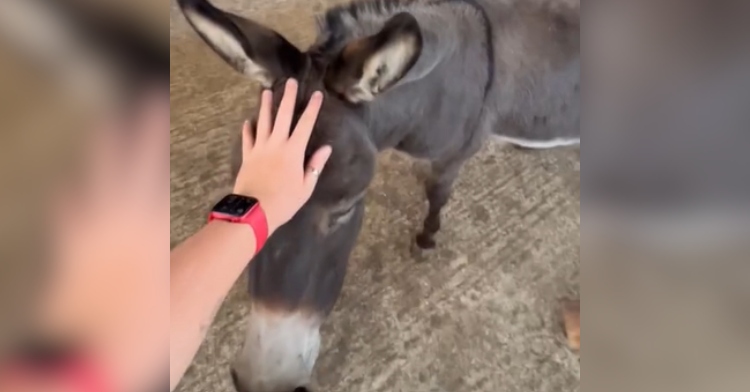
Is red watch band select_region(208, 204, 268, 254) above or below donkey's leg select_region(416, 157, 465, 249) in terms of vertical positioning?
above

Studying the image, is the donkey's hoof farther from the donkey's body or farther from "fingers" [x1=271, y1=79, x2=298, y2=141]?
"fingers" [x1=271, y1=79, x2=298, y2=141]

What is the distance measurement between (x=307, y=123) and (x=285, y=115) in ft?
0.10

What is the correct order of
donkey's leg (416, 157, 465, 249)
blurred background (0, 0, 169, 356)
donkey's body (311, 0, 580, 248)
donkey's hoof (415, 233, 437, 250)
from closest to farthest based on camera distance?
blurred background (0, 0, 169, 356), donkey's body (311, 0, 580, 248), donkey's leg (416, 157, 465, 249), donkey's hoof (415, 233, 437, 250)

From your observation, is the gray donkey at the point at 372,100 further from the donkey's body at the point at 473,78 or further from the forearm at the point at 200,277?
the forearm at the point at 200,277

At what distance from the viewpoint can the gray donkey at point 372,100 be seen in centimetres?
86

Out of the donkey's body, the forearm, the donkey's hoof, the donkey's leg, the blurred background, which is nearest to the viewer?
the blurred background

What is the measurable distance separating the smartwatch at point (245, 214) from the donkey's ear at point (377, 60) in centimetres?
19

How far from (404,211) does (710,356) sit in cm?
95

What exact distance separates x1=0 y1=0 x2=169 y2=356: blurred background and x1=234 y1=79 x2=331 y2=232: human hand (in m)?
0.42

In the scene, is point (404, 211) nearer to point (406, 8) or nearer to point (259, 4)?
point (406, 8)

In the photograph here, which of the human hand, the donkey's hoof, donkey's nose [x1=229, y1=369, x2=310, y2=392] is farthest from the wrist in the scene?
the donkey's hoof

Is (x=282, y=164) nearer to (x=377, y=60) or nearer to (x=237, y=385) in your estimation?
(x=377, y=60)

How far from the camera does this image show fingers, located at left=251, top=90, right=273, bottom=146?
0.85 metres

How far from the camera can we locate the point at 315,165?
84 centimetres
